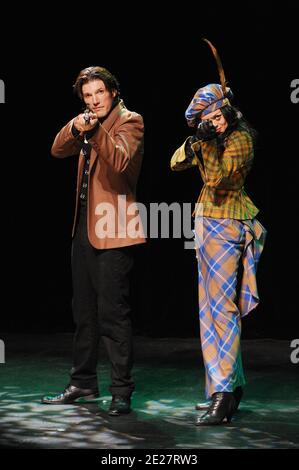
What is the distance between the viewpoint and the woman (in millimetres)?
3674

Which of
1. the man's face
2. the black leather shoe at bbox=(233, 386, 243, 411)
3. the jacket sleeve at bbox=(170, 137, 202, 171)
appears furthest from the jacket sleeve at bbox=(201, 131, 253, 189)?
the black leather shoe at bbox=(233, 386, 243, 411)

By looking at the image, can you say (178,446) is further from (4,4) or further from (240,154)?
(4,4)

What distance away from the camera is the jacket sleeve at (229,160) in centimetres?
360

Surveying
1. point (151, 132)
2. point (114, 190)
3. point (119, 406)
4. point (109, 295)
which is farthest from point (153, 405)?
point (151, 132)

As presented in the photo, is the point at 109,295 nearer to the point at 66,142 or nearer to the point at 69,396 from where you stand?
the point at 69,396

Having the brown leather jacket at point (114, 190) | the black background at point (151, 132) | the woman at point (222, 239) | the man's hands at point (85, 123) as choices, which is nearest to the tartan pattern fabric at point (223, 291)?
the woman at point (222, 239)

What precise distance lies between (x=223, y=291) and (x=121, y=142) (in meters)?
0.72

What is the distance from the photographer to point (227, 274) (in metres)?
3.71

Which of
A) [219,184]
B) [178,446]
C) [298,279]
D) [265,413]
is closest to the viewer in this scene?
[178,446]

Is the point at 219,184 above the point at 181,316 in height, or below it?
above

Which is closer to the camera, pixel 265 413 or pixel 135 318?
pixel 265 413

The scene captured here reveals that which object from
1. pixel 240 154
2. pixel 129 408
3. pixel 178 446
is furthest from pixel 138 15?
pixel 178 446

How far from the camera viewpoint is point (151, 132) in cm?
583

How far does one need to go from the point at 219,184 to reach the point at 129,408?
98 cm
